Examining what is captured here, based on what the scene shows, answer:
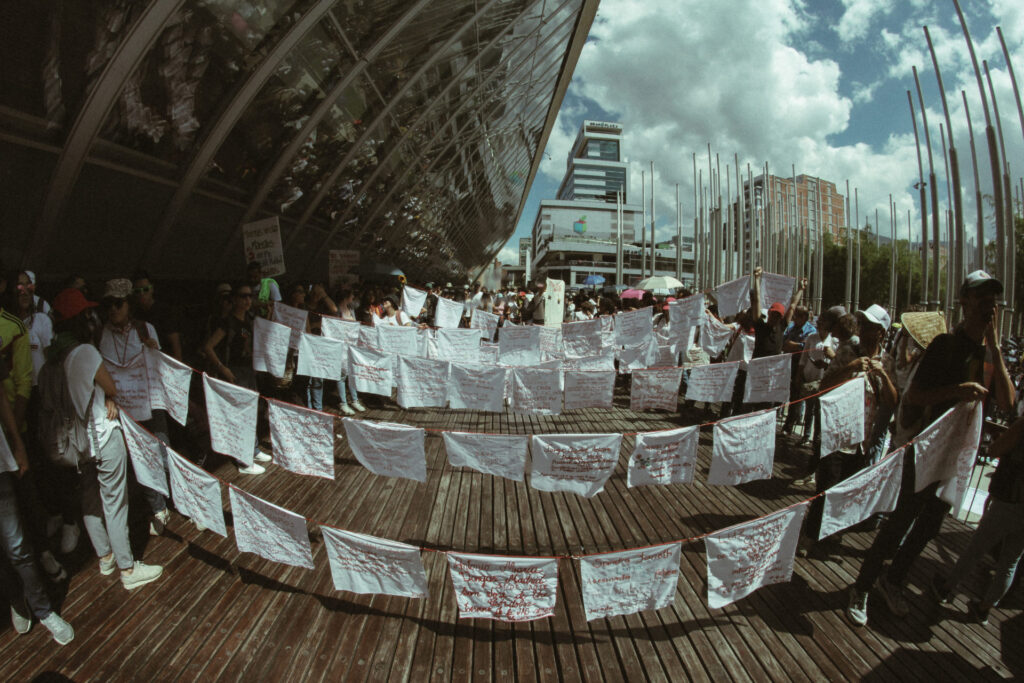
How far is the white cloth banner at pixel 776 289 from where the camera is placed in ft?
20.0

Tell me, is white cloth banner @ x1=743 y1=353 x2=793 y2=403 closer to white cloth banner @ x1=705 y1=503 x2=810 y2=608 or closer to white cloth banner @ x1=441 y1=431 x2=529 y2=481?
white cloth banner @ x1=705 y1=503 x2=810 y2=608

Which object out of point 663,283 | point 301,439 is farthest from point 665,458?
point 663,283

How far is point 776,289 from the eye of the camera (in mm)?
6211

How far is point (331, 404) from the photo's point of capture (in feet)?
28.9

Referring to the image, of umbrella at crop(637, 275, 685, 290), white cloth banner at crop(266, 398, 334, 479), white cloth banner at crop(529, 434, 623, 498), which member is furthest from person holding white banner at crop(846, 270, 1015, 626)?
umbrella at crop(637, 275, 685, 290)

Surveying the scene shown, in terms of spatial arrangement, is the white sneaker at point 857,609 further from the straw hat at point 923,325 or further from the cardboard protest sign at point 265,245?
the cardboard protest sign at point 265,245

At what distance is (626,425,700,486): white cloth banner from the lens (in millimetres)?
3777

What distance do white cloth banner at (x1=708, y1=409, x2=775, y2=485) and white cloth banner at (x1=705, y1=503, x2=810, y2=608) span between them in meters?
0.84

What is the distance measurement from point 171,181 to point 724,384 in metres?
9.35

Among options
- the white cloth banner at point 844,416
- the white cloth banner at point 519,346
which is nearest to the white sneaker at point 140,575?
the white cloth banner at point 844,416

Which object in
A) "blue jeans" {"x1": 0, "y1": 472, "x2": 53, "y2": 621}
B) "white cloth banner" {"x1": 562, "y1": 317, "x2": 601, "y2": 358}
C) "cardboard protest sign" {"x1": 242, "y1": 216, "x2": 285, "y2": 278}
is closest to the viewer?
"blue jeans" {"x1": 0, "y1": 472, "x2": 53, "y2": 621}

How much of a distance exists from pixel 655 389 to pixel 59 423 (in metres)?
6.08

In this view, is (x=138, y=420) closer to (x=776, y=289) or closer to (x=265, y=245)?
(x=265, y=245)

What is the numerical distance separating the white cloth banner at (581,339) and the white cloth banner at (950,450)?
577cm
